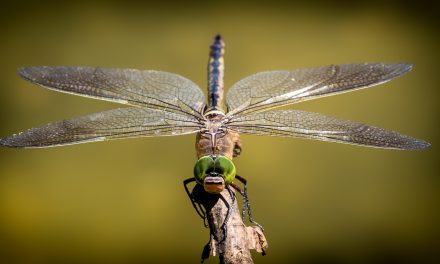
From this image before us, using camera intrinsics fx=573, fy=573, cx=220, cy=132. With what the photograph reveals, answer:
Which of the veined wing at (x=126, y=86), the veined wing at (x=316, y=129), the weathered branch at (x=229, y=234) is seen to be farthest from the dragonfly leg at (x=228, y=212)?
the veined wing at (x=126, y=86)

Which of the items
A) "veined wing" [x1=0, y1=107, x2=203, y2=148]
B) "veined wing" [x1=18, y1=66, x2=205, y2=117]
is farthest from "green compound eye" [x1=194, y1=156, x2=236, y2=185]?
"veined wing" [x1=18, y1=66, x2=205, y2=117]

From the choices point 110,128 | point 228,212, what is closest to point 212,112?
point 110,128

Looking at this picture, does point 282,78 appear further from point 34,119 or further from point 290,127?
point 34,119

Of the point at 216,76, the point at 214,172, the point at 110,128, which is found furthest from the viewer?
the point at 216,76

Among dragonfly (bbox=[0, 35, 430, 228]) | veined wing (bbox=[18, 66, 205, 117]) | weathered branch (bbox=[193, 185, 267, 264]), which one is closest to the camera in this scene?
weathered branch (bbox=[193, 185, 267, 264])

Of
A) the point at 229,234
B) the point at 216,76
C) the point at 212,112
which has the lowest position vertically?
the point at 229,234

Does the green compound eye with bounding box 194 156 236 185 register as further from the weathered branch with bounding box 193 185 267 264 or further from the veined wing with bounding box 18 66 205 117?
the veined wing with bounding box 18 66 205 117

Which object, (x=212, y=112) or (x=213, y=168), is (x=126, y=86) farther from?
(x=213, y=168)
